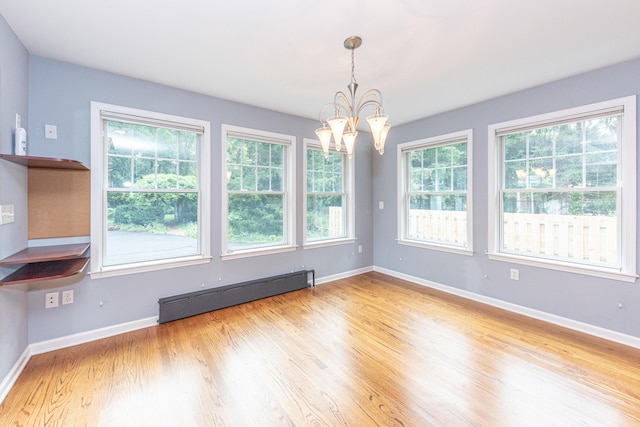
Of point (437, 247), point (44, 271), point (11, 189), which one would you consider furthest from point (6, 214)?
point (437, 247)

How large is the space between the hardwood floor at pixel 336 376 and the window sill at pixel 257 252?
0.73m

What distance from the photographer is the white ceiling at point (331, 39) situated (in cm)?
181

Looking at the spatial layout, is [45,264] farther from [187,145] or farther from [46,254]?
[187,145]

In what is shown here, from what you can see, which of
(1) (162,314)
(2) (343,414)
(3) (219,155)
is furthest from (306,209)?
(2) (343,414)

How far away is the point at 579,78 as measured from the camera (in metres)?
2.74

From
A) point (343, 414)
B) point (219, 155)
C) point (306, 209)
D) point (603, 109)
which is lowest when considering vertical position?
point (343, 414)

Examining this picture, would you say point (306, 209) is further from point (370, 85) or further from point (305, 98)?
point (370, 85)

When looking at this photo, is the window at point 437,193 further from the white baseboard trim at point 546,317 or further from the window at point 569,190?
the white baseboard trim at point 546,317

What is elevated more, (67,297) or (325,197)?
(325,197)

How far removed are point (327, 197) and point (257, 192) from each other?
4.12 ft

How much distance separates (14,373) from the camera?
201 cm

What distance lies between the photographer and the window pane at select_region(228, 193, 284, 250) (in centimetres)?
358

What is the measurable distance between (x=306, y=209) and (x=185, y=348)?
2343 mm

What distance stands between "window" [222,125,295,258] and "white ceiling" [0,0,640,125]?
0.78 metres
